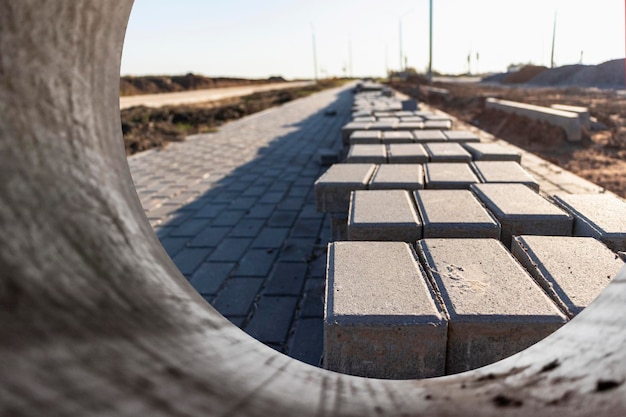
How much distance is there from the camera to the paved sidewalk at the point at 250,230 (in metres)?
2.68

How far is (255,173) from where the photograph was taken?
639cm

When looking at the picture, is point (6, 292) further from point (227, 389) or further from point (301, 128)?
point (301, 128)

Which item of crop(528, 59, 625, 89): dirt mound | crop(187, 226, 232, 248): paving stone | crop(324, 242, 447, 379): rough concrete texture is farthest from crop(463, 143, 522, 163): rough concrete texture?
crop(528, 59, 625, 89): dirt mound

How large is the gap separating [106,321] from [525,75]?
53123 millimetres

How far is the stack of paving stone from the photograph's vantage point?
4.55ft

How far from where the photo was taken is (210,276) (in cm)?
317

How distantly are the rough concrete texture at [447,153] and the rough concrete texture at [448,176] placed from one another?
6.4 inches

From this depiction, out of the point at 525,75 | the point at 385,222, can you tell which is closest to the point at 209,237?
the point at 385,222

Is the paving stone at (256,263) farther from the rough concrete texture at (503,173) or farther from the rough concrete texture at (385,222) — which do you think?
the rough concrete texture at (503,173)

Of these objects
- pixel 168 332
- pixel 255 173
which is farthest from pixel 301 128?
pixel 168 332

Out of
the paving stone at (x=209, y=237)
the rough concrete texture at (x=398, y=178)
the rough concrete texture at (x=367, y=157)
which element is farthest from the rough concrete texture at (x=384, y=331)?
the paving stone at (x=209, y=237)

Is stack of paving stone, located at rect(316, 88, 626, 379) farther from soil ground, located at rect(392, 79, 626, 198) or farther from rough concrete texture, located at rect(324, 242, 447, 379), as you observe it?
soil ground, located at rect(392, 79, 626, 198)

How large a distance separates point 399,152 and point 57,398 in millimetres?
3416

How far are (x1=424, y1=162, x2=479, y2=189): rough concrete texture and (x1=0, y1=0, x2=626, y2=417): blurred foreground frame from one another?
1.66 m
